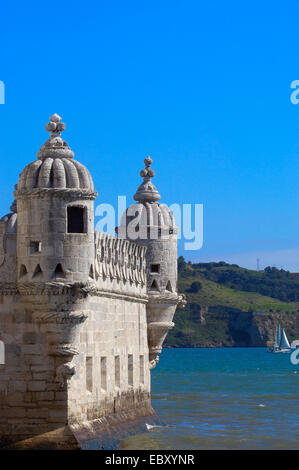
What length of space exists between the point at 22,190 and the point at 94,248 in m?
3.06

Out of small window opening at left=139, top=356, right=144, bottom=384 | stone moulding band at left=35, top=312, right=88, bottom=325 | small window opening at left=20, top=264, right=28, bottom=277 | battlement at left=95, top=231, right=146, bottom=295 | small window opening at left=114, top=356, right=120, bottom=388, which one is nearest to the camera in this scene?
stone moulding band at left=35, top=312, right=88, bottom=325

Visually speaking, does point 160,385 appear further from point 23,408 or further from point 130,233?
point 23,408

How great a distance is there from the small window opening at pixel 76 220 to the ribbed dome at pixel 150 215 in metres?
10.0

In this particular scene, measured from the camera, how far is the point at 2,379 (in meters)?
28.5

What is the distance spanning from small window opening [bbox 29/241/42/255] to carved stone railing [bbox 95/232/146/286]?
3138mm

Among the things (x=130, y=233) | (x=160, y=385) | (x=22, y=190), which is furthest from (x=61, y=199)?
(x=160, y=385)

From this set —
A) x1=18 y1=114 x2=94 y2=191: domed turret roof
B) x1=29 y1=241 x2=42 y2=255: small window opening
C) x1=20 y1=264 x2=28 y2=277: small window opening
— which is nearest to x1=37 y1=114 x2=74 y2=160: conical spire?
x1=18 y1=114 x2=94 y2=191: domed turret roof

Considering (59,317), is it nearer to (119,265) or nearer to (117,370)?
(119,265)

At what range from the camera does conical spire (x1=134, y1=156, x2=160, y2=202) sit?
3972 centimetres

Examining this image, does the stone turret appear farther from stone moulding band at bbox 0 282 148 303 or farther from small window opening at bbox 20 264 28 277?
stone moulding band at bbox 0 282 148 303

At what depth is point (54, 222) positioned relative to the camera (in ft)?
93.5

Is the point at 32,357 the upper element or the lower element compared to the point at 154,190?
lower

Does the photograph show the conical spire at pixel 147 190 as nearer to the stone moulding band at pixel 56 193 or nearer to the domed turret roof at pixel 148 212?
the domed turret roof at pixel 148 212

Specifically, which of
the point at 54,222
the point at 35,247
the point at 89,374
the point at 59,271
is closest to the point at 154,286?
the point at 89,374
